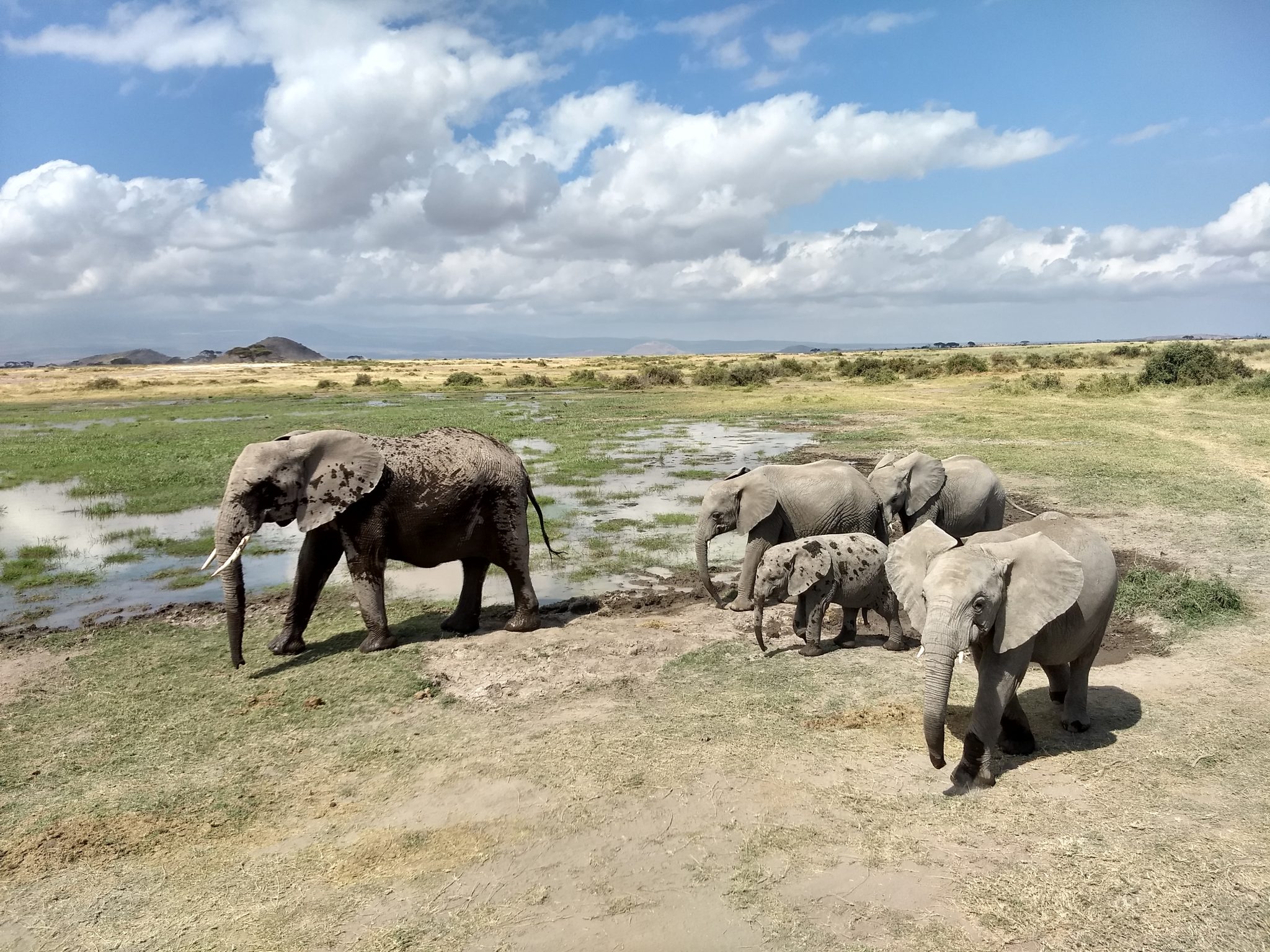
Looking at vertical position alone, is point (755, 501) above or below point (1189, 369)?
below

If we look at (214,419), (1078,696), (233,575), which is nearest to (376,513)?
(233,575)

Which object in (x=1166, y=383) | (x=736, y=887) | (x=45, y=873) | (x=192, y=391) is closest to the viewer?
(x=736, y=887)

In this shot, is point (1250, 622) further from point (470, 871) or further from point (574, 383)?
point (574, 383)

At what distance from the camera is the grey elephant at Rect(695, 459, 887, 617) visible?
11389 mm

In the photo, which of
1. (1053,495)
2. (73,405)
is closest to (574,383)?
(73,405)

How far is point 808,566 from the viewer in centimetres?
956

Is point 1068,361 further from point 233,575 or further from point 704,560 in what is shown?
point 233,575

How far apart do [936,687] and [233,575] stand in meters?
7.61

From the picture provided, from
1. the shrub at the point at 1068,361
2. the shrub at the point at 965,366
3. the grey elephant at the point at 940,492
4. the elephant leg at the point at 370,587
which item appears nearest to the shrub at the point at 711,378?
the shrub at the point at 965,366

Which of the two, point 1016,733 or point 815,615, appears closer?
point 1016,733

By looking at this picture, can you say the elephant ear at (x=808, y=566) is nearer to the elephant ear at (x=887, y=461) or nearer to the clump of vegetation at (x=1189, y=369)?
the elephant ear at (x=887, y=461)

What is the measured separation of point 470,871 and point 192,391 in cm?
6544

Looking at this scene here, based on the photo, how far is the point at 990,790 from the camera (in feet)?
20.9

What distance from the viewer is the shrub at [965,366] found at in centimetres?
6372
